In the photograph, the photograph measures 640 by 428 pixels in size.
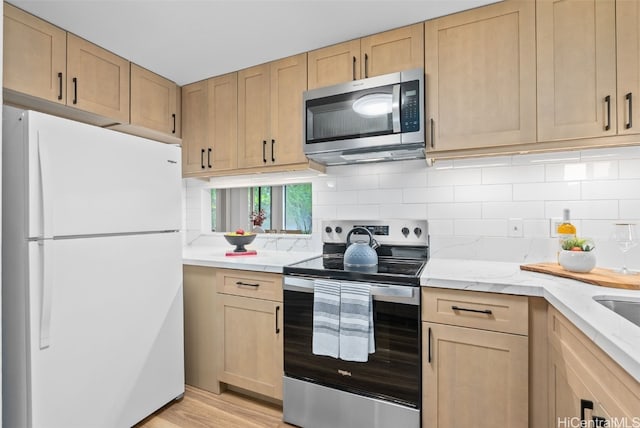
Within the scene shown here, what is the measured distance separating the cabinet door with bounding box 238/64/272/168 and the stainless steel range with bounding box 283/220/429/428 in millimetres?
949

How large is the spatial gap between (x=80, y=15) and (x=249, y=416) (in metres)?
2.54

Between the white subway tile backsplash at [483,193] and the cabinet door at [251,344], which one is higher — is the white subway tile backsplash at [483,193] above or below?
above

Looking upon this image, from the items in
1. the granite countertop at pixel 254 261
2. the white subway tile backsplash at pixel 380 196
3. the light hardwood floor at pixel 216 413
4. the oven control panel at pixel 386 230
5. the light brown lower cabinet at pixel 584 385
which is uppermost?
the white subway tile backsplash at pixel 380 196

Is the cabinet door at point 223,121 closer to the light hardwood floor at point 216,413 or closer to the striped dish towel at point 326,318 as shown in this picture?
the striped dish towel at point 326,318

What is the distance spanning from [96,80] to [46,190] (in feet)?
3.77

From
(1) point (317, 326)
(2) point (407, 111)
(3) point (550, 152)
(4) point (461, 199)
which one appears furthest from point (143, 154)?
(3) point (550, 152)

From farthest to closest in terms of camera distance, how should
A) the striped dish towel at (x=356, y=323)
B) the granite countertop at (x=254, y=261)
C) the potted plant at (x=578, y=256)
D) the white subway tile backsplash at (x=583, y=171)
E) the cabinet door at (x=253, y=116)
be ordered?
the cabinet door at (x=253, y=116)
the granite countertop at (x=254, y=261)
the white subway tile backsplash at (x=583, y=171)
the striped dish towel at (x=356, y=323)
the potted plant at (x=578, y=256)

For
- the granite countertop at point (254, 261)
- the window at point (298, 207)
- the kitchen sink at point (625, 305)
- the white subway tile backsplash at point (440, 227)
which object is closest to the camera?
the kitchen sink at point (625, 305)

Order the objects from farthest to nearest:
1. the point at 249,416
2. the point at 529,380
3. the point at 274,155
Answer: the point at 274,155 < the point at 249,416 < the point at 529,380

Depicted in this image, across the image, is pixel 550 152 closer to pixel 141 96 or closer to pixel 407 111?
pixel 407 111

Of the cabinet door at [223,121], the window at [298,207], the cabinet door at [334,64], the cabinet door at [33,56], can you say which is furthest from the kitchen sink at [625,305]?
the cabinet door at [33,56]

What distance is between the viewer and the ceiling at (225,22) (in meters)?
1.68

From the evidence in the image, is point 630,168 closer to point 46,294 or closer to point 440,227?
point 440,227

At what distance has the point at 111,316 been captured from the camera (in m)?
1.59
